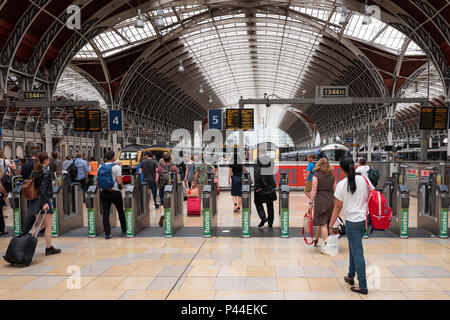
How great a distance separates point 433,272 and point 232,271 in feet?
10.0

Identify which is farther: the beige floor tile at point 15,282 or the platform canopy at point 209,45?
the platform canopy at point 209,45

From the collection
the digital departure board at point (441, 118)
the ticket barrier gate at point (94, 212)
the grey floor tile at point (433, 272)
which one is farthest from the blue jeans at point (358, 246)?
the digital departure board at point (441, 118)

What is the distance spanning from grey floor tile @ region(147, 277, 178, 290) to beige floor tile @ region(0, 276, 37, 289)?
1842 millimetres

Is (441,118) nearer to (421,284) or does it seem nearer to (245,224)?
(245,224)

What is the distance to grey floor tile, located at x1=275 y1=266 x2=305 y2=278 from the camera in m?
5.64

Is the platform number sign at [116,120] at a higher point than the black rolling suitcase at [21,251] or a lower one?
higher

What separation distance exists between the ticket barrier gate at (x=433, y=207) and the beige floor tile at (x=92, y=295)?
22.2 feet

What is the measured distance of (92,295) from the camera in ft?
16.0

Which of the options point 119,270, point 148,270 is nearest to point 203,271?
point 148,270

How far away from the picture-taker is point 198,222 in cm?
1027

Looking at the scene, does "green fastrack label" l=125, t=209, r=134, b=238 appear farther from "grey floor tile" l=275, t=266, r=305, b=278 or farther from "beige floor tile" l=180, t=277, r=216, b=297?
"grey floor tile" l=275, t=266, r=305, b=278

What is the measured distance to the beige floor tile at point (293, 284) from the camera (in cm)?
508

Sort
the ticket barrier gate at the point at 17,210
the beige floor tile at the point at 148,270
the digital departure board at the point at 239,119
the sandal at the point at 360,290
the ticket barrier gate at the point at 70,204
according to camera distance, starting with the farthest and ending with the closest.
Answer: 1. the digital departure board at the point at 239,119
2. the ticket barrier gate at the point at 70,204
3. the ticket barrier gate at the point at 17,210
4. the beige floor tile at the point at 148,270
5. the sandal at the point at 360,290

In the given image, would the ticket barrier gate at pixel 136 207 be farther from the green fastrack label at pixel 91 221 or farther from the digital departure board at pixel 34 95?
the digital departure board at pixel 34 95
